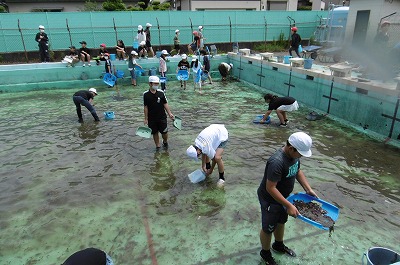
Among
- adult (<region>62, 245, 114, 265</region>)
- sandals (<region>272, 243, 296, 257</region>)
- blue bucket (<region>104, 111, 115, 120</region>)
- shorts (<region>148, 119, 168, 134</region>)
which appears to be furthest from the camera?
blue bucket (<region>104, 111, 115, 120</region>)

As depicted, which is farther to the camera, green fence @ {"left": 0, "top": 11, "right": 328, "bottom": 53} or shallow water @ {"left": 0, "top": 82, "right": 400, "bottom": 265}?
green fence @ {"left": 0, "top": 11, "right": 328, "bottom": 53}

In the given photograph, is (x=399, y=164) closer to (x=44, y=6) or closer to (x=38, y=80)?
(x=38, y=80)

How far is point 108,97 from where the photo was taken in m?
12.7

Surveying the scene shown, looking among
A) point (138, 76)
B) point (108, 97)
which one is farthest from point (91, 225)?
point (138, 76)

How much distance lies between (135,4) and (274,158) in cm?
2755

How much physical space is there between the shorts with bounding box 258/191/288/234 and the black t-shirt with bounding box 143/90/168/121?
4030 millimetres

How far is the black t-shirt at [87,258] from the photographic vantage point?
2.14 meters

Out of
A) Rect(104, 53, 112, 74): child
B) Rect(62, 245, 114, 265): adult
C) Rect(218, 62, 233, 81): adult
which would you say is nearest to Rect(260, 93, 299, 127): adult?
Rect(62, 245, 114, 265): adult

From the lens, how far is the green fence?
1712cm

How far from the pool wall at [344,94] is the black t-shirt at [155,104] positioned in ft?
19.2

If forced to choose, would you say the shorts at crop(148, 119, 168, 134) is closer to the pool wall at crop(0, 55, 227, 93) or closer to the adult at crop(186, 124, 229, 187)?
the adult at crop(186, 124, 229, 187)

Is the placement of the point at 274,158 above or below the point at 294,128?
above

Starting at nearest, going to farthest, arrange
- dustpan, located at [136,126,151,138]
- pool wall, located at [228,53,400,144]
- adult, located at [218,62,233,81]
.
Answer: dustpan, located at [136,126,151,138]
pool wall, located at [228,53,400,144]
adult, located at [218,62,233,81]

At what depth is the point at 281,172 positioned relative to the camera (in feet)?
10.3
